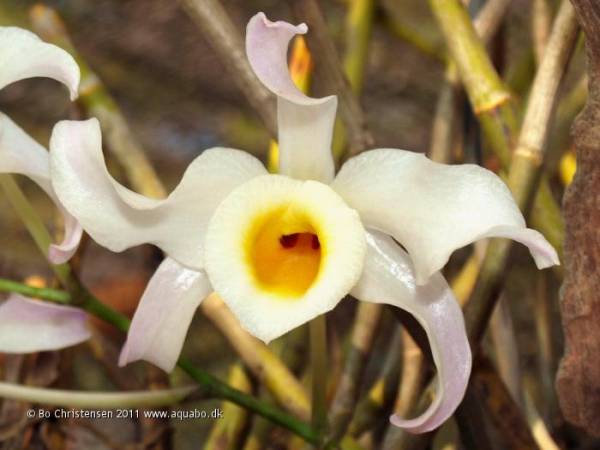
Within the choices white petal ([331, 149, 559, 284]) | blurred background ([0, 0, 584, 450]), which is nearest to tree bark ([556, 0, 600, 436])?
white petal ([331, 149, 559, 284])

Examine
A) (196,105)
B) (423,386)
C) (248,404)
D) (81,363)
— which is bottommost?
(81,363)

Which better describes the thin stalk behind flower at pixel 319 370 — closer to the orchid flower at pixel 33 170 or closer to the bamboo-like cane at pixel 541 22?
the orchid flower at pixel 33 170

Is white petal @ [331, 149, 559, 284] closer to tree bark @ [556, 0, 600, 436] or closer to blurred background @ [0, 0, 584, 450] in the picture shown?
tree bark @ [556, 0, 600, 436]

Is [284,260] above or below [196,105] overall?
above

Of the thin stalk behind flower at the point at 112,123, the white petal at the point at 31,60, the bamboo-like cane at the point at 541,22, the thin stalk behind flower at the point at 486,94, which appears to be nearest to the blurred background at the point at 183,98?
the bamboo-like cane at the point at 541,22

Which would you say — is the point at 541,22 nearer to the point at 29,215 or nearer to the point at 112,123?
the point at 112,123

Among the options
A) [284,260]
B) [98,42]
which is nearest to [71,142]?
[284,260]

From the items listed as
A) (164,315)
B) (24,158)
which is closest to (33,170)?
(24,158)

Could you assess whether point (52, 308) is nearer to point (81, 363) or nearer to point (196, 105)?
point (81, 363)
